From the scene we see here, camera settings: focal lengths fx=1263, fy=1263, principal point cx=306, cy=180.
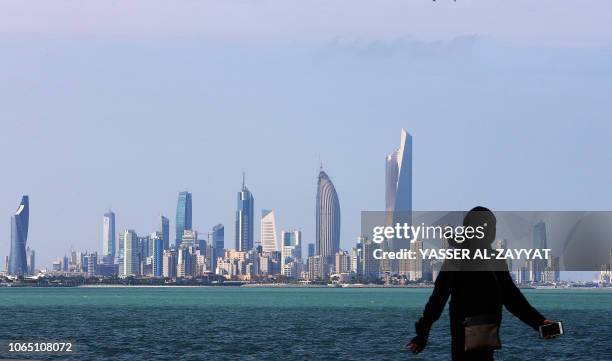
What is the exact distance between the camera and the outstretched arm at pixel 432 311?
1255 cm

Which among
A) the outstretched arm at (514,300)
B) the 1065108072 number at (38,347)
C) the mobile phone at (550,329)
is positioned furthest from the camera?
the 1065108072 number at (38,347)

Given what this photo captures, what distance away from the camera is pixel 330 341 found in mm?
83125

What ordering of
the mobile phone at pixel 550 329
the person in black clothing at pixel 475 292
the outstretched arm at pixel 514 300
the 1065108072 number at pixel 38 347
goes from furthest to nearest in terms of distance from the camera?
the 1065108072 number at pixel 38 347 → the outstretched arm at pixel 514 300 → the person in black clothing at pixel 475 292 → the mobile phone at pixel 550 329

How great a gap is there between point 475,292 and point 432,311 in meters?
0.48

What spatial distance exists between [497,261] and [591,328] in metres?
103

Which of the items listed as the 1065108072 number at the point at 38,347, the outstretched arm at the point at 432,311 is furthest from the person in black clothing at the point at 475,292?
the 1065108072 number at the point at 38,347

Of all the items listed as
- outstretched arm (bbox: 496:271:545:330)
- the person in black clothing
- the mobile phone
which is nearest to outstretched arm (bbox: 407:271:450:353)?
the person in black clothing

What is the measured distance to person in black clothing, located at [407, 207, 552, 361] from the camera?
12.7 m

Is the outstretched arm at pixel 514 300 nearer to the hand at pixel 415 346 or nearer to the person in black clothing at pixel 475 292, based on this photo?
the person in black clothing at pixel 475 292

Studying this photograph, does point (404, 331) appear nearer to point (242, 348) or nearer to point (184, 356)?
point (242, 348)

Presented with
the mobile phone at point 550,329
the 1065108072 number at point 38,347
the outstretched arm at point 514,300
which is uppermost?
the outstretched arm at point 514,300

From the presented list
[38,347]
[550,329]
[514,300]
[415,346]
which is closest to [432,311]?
[415,346]

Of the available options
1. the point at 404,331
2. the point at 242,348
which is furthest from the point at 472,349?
the point at 404,331

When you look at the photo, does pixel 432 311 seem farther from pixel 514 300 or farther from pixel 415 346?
pixel 514 300
